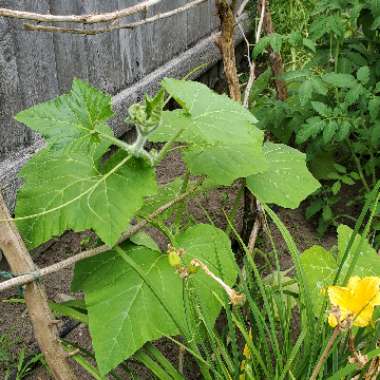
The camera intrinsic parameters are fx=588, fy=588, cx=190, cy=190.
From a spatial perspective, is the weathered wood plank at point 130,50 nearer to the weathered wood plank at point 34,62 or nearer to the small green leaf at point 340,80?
the weathered wood plank at point 34,62

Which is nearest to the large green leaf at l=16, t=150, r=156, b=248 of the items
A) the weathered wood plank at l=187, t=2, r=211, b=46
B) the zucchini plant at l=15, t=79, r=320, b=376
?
the zucchini plant at l=15, t=79, r=320, b=376

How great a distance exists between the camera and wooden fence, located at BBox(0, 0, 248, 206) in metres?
2.21

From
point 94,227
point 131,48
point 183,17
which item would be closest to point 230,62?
point 94,227

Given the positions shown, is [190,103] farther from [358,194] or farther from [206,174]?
[358,194]

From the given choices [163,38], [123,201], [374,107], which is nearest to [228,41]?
[374,107]

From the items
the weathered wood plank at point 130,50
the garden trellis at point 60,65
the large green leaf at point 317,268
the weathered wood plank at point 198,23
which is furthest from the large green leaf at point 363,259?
the weathered wood plank at point 198,23

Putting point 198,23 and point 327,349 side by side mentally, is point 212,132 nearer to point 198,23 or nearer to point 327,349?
point 327,349

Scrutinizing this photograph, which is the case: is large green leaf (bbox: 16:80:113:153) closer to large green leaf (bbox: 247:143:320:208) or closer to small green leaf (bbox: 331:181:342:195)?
large green leaf (bbox: 247:143:320:208)

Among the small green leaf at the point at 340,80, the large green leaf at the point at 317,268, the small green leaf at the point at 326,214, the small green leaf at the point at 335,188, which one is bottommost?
the small green leaf at the point at 326,214

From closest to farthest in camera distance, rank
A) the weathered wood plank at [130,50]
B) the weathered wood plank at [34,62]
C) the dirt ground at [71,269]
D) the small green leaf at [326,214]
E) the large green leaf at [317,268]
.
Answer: the large green leaf at [317,268]
the dirt ground at [71,269]
the weathered wood plank at [34,62]
the small green leaf at [326,214]
the weathered wood plank at [130,50]

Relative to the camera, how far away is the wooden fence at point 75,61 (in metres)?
2.21

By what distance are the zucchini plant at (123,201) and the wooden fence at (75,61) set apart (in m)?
0.87

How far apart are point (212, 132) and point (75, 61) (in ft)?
5.30

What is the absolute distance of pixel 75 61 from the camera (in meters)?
2.71
